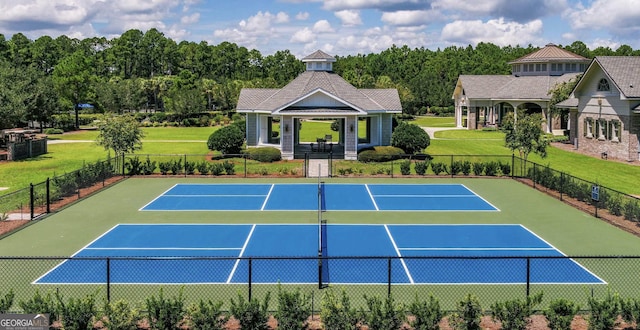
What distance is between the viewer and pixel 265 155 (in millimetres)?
41812

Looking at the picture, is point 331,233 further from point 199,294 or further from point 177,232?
point 199,294

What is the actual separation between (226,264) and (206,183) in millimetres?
16567

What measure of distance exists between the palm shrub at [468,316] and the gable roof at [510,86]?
5317 centimetres

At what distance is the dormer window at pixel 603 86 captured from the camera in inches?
1712

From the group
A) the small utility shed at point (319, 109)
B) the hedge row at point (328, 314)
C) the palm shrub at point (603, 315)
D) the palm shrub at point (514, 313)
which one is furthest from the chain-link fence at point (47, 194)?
the palm shrub at point (603, 315)

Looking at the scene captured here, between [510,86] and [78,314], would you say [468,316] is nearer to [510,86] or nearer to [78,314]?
[78,314]

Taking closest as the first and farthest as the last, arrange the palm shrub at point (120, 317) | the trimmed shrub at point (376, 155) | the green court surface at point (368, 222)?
the palm shrub at point (120, 317) < the green court surface at point (368, 222) < the trimmed shrub at point (376, 155)

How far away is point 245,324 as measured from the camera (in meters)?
13.3

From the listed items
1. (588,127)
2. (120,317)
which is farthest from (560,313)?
(588,127)

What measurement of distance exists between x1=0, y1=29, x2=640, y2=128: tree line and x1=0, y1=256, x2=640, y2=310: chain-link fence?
31971 mm

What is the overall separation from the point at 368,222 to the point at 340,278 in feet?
25.6

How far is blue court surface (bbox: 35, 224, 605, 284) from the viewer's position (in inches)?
671

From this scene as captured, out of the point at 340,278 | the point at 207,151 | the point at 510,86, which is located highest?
the point at 510,86

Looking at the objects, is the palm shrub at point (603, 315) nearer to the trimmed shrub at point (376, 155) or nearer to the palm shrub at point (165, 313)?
the palm shrub at point (165, 313)
